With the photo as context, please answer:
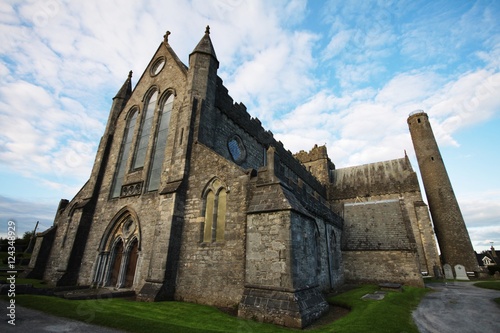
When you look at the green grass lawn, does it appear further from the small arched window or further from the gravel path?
the small arched window

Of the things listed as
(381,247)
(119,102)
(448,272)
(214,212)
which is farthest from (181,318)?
(448,272)

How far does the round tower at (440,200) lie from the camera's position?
2544 cm

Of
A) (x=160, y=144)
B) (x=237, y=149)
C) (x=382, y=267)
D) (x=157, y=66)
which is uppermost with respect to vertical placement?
(x=157, y=66)

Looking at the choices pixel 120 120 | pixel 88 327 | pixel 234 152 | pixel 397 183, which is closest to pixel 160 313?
pixel 88 327

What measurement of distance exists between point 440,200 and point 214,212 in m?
29.2

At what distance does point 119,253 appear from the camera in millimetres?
13602

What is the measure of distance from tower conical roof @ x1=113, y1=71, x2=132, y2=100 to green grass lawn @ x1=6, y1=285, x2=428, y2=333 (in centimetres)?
1499

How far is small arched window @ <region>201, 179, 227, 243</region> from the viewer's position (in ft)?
33.9

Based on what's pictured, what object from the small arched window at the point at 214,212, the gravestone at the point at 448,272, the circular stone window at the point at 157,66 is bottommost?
the gravestone at the point at 448,272

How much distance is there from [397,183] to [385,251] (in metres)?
14.3

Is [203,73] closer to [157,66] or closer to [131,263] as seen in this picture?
[157,66]

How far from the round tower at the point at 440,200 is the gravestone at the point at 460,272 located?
703 millimetres

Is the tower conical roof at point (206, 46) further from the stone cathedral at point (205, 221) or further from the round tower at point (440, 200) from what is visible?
the round tower at point (440, 200)

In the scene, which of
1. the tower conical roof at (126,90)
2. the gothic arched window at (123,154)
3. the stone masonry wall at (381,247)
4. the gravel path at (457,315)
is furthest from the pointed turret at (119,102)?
the gravel path at (457,315)
